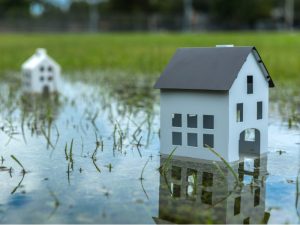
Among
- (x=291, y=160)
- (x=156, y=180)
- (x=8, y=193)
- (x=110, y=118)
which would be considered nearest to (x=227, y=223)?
(x=156, y=180)

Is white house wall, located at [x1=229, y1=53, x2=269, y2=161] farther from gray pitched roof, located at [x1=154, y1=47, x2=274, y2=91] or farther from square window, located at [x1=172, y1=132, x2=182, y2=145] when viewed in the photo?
square window, located at [x1=172, y1=132, x2=182, y2=145]

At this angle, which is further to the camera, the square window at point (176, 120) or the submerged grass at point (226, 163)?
the square window at point (176, 120)

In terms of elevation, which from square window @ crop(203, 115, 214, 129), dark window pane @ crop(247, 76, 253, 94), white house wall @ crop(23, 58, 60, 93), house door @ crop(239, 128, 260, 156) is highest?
white house wall @ crop(23, 58, 60, 93)

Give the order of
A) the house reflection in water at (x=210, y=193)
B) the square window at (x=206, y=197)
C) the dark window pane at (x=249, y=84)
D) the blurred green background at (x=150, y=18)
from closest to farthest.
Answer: the house reflection in water at (x=210, y=193) < the square window at (x=206, y=197) < the dark window pane at (x=249, y=84) < the blurred green background at (x=150, y=18)

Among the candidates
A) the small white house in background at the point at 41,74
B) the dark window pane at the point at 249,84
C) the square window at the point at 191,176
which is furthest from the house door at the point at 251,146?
the small white house in background at the point at 41,74

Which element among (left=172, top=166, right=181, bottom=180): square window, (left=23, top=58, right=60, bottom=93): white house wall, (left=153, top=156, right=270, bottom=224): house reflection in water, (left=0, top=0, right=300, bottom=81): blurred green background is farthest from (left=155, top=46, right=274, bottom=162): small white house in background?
(left=0, top=0, right=300, bottom=81): blurred green background

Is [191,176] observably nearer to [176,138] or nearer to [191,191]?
[191,191]

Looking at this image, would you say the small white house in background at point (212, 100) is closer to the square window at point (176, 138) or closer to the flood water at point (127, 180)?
the square window at point (176, 138)

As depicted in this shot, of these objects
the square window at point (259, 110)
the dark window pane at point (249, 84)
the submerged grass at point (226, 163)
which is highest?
the dark window pane at point (249, 84)
